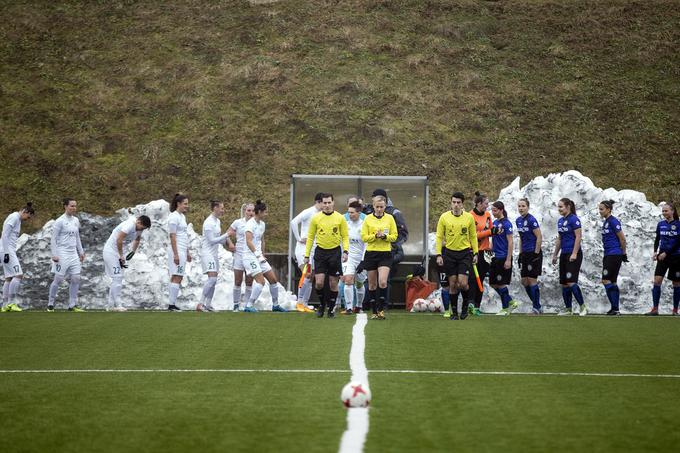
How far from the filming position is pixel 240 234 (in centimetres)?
2016

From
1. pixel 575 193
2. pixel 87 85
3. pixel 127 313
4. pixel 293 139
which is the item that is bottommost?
pixel 127 313

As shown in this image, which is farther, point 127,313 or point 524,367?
point 127,313

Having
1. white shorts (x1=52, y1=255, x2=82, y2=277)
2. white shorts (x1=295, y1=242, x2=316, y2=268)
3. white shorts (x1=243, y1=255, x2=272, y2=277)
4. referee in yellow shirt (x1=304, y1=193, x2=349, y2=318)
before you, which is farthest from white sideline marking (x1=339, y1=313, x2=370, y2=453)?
white shorts (x1=52, y1=255, x2=82, y2=277)

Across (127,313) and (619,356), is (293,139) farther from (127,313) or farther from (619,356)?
(619,356)

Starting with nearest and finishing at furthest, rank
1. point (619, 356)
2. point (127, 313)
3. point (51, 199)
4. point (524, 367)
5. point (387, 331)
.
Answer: point (524, 367) < point (619, 356) < point (387, 331) < point (127, 313) < point (51, 199)

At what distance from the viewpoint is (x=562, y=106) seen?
133 feet

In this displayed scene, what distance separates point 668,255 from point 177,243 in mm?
9551

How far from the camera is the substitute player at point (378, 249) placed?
54.6ft

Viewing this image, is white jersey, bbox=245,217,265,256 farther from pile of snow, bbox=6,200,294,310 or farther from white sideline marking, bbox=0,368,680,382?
white sideline marking, bbox=0,368,680,382

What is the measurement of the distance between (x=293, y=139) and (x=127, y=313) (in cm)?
1963

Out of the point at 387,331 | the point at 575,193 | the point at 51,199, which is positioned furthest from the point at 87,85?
the point at 387,331

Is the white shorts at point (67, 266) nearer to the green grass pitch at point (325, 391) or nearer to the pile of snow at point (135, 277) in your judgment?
the pile of snow at point (135, 277)

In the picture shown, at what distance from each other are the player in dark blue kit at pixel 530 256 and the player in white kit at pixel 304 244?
13.0 feet

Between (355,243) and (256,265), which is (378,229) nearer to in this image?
(355,243)
